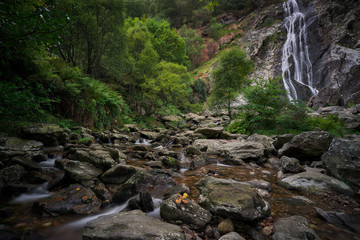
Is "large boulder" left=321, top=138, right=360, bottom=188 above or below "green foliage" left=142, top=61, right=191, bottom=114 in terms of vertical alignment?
below

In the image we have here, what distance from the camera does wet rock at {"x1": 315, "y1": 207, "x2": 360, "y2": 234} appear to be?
2.32 metres

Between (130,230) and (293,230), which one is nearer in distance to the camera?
(130,230)

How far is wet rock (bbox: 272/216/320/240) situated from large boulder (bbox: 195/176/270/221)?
0.26m

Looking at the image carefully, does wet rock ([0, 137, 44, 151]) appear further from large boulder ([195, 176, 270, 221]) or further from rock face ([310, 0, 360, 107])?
rock face ([310, 0, 360, 107])

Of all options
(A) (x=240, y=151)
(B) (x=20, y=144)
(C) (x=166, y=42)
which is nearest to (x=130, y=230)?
(B) (x=20, y=144)

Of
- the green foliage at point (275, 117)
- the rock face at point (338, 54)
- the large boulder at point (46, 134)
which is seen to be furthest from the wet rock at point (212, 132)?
the rock face at point (338, 54)

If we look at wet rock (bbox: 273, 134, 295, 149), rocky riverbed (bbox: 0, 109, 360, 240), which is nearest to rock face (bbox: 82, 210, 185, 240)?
rocky riverbed (bbox: 0, 109, 360, 240)

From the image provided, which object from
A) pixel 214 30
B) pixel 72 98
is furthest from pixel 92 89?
pixel 214 30

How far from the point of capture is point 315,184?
136 inches

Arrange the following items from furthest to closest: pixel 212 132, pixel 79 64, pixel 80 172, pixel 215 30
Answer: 1. pixel 215 30
2. pixel 79 64
3. pixel 212 132
4. pixel 80 172

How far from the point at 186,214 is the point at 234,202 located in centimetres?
73

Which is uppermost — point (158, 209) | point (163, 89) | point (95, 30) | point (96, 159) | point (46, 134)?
point (95, 30)

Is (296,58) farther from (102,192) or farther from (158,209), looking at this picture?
(102,192)

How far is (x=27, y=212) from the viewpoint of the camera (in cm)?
237
